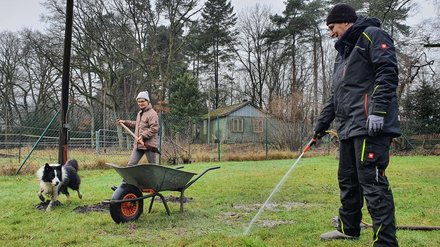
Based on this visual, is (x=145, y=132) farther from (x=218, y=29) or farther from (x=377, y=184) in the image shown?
(x=218, y=29)

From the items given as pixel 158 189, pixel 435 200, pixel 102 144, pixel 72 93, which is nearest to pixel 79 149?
pixel 102 144

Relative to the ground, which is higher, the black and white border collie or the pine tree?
the pine tree

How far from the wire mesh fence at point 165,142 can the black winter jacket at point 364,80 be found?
17.8 ft

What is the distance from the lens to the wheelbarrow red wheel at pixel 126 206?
3914 mm

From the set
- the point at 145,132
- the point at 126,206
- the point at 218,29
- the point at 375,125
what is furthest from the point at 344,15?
the point at 218,29

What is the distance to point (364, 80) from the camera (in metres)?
2.74

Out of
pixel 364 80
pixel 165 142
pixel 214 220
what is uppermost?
pixel 364 80

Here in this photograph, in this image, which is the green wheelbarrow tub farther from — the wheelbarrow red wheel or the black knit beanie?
the black knit beanie

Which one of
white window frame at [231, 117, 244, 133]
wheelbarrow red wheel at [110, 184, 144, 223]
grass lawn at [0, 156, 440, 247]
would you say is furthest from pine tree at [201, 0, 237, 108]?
wheelbarrow red wheel at [110, 184, 144, 223]

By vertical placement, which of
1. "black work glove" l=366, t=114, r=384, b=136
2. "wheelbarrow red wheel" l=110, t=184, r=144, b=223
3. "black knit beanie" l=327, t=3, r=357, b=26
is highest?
"black knit beanie" l=327, t=3, r=357, b=26

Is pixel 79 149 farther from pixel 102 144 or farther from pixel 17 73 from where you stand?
pixel 17 73

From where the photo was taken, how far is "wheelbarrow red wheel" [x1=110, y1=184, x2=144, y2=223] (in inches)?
154

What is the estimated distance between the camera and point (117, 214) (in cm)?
392

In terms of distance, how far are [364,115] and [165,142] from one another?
10607mm
